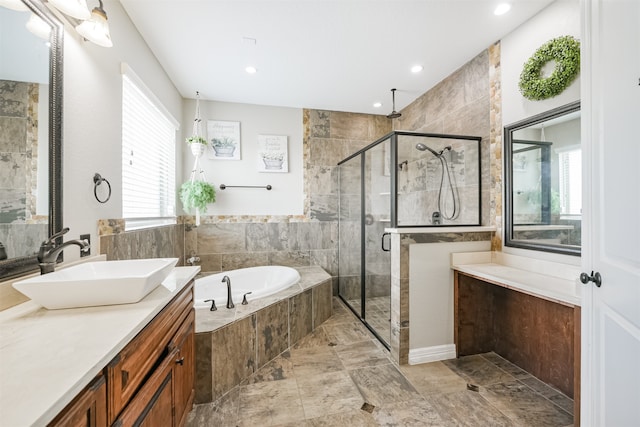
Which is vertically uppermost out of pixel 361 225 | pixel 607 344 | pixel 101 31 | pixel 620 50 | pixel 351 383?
pixel 101 31

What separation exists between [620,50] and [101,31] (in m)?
2.12

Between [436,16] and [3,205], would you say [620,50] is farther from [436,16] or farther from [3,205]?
[3,205]

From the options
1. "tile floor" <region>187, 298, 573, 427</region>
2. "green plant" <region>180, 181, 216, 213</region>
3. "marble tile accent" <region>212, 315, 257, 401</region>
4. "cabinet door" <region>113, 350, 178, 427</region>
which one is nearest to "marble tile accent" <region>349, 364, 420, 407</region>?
"tile floor" <region>187, 298, 573, 427</region>

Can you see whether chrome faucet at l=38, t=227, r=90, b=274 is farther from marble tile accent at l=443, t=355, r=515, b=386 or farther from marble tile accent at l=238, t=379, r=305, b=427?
marble tile accent at l=443, t=355, r=515, b=386

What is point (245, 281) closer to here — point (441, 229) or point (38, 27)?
point (441, 229)

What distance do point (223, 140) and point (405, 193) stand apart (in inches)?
94.3

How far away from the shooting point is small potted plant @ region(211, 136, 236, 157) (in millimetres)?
3420

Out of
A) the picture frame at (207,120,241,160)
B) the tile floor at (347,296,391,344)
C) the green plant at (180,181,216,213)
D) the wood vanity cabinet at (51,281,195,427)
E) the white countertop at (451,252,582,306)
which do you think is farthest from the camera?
the picture frame at (207,120,241,160)

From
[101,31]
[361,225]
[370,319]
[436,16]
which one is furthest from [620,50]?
[370,319]

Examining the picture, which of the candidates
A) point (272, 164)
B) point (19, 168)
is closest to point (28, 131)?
point (19, 168)

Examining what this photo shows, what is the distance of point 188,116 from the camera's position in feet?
11.0

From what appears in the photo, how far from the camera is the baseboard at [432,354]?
2.16 metres

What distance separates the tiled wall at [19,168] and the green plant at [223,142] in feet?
7.61

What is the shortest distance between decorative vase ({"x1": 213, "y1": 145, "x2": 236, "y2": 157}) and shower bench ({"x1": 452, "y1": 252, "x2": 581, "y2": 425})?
9.36ft
